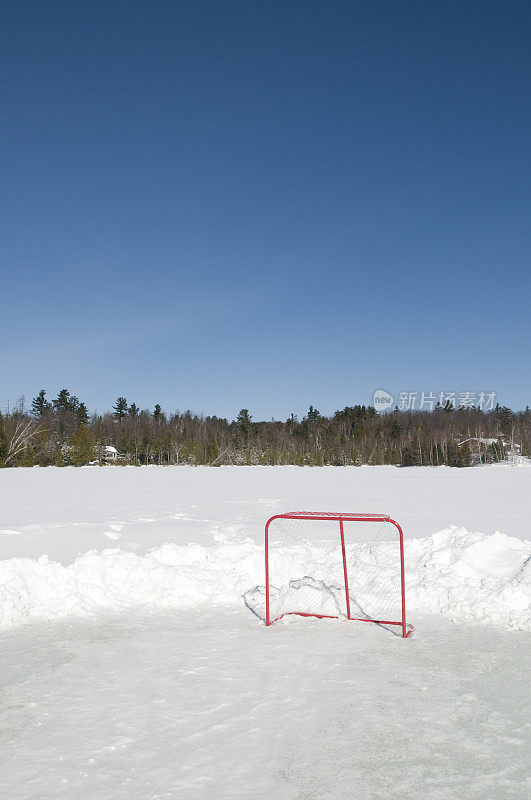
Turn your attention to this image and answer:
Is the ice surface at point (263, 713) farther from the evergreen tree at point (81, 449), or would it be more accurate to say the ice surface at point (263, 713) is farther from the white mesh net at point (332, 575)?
the evergreen tree at point (81, 449)

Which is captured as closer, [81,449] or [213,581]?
[213,581]

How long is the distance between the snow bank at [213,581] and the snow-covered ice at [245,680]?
0.03 metres

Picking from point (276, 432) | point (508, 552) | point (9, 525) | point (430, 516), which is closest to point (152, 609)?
point (508, 552)

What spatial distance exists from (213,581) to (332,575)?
1801mm

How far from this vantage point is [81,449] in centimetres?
6494

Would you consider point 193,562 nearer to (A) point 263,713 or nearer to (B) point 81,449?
(A) point 263,713

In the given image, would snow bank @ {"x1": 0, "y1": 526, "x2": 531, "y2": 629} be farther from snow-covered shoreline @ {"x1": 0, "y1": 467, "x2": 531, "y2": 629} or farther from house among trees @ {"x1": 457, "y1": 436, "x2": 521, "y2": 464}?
house among trees @ {"x1": 457, "y1": 436, "x2": 521, "y2": 464}

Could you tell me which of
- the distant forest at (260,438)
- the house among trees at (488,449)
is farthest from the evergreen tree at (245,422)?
the house among trees at (488,449)

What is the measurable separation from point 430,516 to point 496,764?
12237 mm

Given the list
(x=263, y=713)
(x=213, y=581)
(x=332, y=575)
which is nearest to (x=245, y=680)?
(x=263, y=713)

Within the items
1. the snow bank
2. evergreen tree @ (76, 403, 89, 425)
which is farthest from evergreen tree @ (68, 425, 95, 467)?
the snow bank

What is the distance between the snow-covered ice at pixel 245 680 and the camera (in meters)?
3.49

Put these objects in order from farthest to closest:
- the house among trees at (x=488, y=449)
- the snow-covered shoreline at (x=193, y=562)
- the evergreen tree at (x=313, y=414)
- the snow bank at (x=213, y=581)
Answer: the evergreen tree at (x=313, y=414)
the house among trees at (x=488, y=449)
the snow-covered shoreline at (x=193, y=562)
the snow bank at (x=213, y=581)

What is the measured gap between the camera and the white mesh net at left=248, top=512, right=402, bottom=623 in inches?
291
